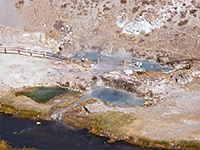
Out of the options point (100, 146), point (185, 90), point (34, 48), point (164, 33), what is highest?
point (164, 33)

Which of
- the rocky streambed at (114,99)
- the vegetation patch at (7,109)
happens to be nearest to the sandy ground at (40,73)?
the rocky streambed at (114,99)

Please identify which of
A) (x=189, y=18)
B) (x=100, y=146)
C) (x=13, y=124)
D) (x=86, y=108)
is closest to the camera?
(x=100, y=146)

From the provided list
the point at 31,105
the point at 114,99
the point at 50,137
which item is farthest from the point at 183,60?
the point at 50,137

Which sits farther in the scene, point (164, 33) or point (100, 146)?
point (164, 33)

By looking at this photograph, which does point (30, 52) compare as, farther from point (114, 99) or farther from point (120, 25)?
point (120, 25)

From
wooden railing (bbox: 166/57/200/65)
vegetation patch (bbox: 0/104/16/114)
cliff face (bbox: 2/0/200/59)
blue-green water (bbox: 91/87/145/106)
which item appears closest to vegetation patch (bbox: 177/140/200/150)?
blue-green water (bbox: 91/87/145/106)

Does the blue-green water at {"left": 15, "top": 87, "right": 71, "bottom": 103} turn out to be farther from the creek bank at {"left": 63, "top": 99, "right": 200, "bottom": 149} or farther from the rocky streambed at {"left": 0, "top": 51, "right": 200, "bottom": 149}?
the creek bank at {"left": 63, "top": 99, "right": 200, "bottom": 149}

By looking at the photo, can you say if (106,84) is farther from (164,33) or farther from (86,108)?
(164,33)

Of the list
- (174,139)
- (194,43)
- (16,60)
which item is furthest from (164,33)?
(174,139)
